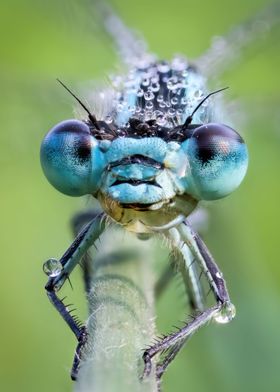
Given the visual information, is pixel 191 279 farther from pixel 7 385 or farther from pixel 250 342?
pixel 7 385

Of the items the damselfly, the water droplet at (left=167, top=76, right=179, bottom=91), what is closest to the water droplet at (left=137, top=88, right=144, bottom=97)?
the damselfly

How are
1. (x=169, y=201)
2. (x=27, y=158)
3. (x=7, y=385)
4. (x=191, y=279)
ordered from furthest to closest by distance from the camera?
1. (x=27, y=158)
2. (x=7, y=385)
3. (x=191, y=279)
4. (x=169, y=201)

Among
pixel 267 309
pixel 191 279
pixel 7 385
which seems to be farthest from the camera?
pixel 267 309

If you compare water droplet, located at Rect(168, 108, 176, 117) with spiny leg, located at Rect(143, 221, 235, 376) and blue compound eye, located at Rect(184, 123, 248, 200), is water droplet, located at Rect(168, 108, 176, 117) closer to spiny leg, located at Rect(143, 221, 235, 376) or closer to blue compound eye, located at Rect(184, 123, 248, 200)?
blue compound eye, located at Rect(184, 123, 248, 200)

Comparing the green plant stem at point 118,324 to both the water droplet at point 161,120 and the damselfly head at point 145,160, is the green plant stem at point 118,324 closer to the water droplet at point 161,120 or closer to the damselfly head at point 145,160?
the damselfly head at point 145,160

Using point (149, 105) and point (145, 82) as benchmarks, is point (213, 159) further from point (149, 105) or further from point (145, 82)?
point (145, 82)

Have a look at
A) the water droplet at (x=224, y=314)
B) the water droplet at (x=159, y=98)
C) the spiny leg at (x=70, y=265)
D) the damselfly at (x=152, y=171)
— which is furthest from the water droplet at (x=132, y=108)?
the water droplet at (x=224, y=314)

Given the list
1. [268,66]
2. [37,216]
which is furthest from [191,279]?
[268,66]

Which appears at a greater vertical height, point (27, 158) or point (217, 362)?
point (27, 158)
